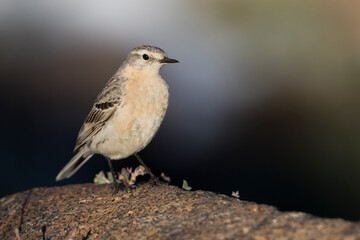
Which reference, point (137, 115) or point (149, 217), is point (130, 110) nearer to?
point (137, 115)

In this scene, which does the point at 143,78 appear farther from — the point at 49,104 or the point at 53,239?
the point at 49,104

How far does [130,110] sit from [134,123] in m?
0.20

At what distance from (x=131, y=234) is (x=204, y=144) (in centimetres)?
957

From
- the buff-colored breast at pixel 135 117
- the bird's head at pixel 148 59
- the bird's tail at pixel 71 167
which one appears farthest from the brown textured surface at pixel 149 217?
the bird's head at pixel 148 59

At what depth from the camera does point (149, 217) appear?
226 inches

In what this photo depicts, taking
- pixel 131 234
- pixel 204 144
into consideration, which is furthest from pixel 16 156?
pixel 131 234

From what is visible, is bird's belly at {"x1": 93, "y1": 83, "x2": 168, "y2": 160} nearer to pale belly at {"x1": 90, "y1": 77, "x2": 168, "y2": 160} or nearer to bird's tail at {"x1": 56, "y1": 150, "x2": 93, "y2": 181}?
pale belly at {"x1": 90, "y1": 77, "x2": 168, "y2": 160}

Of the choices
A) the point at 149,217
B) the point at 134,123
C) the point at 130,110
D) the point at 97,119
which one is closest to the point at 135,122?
the point at 134,123

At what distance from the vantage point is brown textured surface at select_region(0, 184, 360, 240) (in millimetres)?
4676

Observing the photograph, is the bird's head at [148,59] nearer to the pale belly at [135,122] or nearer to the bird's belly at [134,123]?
the pale belly at [135,122]

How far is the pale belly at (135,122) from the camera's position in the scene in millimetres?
7816

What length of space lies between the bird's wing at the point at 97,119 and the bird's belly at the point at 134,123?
121 millimetres

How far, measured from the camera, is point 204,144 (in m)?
14.8

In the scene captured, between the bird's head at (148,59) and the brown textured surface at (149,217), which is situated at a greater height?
the bird's head at (148,59)
